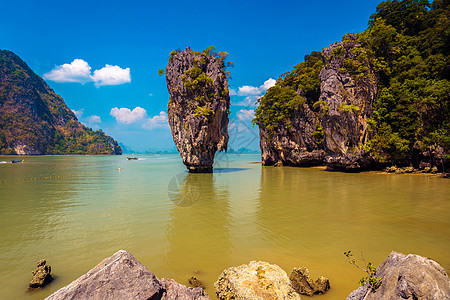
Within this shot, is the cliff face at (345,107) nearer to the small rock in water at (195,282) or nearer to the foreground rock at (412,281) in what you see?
the foreground rock at (412,281)

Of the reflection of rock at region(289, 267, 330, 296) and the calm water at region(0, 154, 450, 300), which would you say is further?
the calm water at region(0, 154, 450, 300)

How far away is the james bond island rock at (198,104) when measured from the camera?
98.8ft

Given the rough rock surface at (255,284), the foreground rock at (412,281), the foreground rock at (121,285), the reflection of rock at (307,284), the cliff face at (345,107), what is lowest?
the reflection of rock at (307,284)

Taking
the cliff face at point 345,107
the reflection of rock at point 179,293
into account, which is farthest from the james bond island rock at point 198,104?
the reflection of rock at point 179,293

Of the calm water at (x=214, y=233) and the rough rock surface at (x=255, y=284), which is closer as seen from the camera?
the rough rock surface at (x=255, y=284)

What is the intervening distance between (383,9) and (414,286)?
46598mm

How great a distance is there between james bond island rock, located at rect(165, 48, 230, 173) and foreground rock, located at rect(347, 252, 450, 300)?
27.6m

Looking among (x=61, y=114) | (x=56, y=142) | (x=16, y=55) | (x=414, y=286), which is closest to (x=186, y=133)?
(x=414, y=286)

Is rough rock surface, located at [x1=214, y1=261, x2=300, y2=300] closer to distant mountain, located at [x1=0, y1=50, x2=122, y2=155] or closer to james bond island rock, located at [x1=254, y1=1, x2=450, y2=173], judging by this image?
james bond island rock, located at [x1=254, y1=1, x2=450, y2=173]

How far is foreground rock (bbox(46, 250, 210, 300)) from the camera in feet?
10.0

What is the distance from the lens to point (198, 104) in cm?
3042

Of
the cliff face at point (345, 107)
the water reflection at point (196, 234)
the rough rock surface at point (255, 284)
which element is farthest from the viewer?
the cliff face at point (345, 107)

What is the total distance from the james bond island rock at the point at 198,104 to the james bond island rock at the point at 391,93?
16.3 metres

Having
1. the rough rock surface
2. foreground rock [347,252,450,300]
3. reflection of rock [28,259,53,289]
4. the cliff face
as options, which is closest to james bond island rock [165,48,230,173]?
the cliff face
